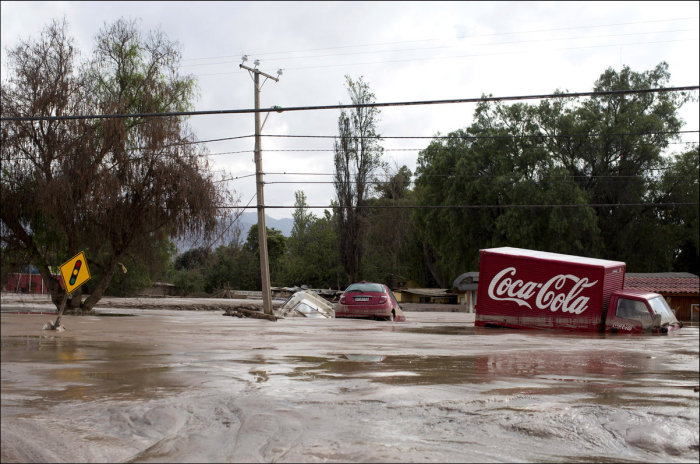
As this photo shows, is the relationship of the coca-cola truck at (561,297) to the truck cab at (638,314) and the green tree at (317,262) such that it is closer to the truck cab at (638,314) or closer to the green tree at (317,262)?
the truck cab at (638,314)

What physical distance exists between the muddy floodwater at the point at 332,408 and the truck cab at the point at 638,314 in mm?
8244

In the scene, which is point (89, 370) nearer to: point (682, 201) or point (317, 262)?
point (682, 201)

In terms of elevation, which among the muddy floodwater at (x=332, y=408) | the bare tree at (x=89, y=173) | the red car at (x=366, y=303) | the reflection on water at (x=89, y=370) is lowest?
the muddy floodwater at (x=332, y=408)

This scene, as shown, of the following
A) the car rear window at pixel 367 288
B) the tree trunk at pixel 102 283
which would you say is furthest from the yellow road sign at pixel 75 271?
the tree trunk at pixel 102 283

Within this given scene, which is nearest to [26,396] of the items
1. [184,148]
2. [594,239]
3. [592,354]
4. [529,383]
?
[529,383]

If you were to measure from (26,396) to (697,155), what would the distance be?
4421 cm

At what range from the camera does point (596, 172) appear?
45.5 m

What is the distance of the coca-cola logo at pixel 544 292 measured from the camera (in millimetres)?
18797

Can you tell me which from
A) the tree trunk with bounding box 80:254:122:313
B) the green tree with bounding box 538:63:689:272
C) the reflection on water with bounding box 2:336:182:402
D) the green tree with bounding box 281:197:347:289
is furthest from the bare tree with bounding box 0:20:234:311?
the green tree with bounding box 538:63:689:272

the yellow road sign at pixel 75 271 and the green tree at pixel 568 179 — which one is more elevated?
the green tree at pixel 568 179

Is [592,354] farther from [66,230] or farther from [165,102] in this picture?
[165,102]

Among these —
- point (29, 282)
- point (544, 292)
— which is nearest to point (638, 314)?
point (544, 292)

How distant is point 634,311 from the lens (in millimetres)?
17953

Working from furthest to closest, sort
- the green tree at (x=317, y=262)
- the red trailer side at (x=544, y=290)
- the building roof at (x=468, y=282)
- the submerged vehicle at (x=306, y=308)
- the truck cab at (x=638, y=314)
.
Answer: the green tree at (x=317, y=262) → the building roof at (x=468, y=282) → the submerged vehicle at (x=306, y=308) → the red trailer side at (x=544, y=290) → the truck cab at (x=638, y=314)
